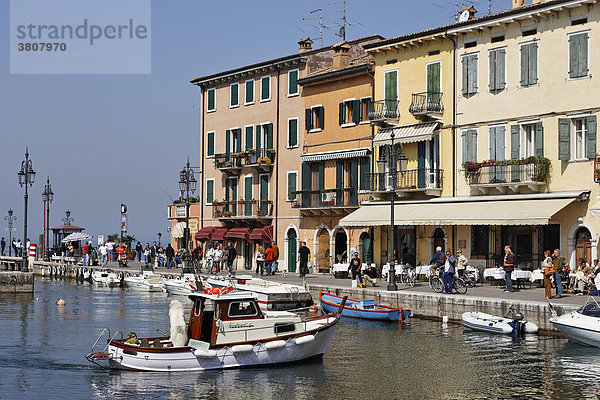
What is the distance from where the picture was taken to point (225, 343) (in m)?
24.2

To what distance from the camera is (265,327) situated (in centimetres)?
2478

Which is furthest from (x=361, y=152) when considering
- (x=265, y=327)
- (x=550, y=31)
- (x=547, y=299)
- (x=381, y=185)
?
(x=265, y=327)

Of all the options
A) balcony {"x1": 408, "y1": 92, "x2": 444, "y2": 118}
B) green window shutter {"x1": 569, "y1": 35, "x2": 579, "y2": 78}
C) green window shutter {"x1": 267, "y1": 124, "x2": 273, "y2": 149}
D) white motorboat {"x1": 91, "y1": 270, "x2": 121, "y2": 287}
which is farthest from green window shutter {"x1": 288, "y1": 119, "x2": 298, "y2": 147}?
green window shutter {"x1": 569, "y1": 35, "x2": 579, "y2": 78}

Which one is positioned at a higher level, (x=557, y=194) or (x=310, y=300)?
(x=557, y=194)

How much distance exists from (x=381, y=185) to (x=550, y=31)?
1160 cm

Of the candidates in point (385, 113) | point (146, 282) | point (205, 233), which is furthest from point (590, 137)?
point (205, 233)

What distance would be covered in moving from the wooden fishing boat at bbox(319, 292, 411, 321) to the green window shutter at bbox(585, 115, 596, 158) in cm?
959

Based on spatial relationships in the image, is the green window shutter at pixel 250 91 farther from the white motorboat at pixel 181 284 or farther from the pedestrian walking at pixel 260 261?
the white motorboat at pixel 181 284

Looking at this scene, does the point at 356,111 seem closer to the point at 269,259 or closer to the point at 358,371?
the point at 269,259

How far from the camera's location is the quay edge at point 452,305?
1180 inches

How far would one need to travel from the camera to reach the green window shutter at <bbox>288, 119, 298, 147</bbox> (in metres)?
53.0

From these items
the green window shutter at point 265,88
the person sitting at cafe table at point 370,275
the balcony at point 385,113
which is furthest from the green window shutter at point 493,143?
the green window shutter at point 265,88

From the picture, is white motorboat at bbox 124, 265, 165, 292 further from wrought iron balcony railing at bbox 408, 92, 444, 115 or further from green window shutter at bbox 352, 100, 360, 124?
wrought iron balcony railing at bbox 408, 92, 444, 115

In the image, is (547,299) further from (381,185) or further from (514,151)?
(381,185)
